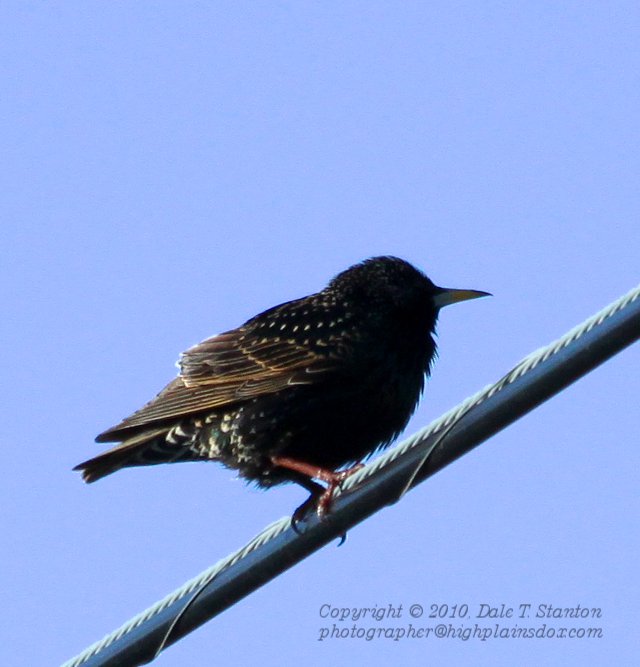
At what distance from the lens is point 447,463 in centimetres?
416

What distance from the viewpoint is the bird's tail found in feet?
21.8

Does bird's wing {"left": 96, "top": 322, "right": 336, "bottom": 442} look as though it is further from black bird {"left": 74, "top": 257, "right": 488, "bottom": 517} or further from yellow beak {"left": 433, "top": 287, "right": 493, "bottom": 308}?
yellow beak {"left": 433, "top": 287, "right": 493, "bottom": 308}

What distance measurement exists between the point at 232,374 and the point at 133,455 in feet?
2.01

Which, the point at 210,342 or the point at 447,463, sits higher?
the point at 210,342

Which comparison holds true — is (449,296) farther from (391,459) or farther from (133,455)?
(391,459)

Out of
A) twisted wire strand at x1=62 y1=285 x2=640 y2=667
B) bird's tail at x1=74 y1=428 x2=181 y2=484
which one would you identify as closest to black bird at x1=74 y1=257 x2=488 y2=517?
bird's tail at x1=74 y1=428 x2=181 y2=484

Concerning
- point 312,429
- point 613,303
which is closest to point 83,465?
point 312,429

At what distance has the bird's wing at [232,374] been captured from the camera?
265 inches

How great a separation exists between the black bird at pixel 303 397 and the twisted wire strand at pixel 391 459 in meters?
1.87

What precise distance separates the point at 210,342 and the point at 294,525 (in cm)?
292

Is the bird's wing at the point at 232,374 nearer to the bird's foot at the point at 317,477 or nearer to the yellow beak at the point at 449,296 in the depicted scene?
the bird's foot at the point at 317,477

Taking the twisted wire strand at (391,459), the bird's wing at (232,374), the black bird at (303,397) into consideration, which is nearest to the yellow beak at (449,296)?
the black bird at (303,397)

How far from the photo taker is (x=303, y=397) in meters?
6.68

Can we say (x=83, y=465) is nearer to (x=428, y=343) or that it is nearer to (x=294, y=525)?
(x=428, y=343)
